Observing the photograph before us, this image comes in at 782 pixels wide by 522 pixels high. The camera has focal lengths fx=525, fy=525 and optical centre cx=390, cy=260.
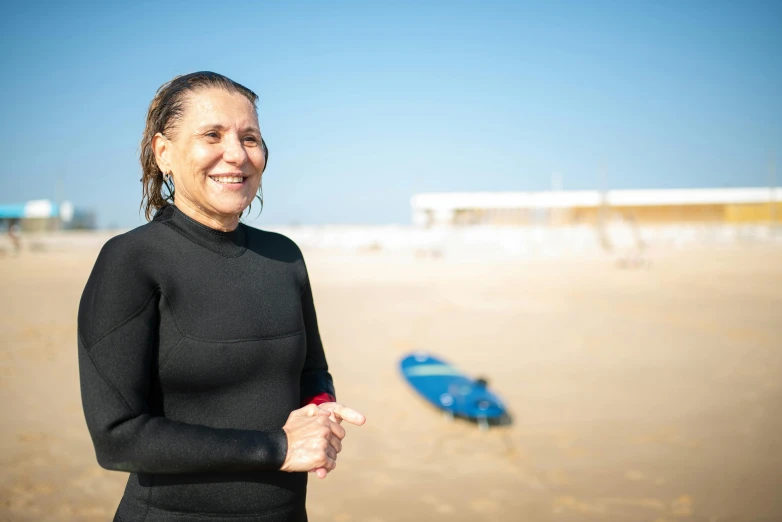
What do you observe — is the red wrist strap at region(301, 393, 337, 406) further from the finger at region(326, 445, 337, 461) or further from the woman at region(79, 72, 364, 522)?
the finger at region(326, 445, 337, 461)

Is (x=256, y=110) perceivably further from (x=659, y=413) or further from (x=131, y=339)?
(x=659, y=413)

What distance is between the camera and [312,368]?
171cm

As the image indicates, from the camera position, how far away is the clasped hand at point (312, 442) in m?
1.27

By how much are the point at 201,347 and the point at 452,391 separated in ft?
19.4

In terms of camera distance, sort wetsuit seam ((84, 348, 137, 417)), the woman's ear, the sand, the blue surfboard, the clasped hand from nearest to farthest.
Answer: wetsuit seam ((84, 348, 137, 417)), the clasped hand, the woman's ear, the sand, the blue surfboard

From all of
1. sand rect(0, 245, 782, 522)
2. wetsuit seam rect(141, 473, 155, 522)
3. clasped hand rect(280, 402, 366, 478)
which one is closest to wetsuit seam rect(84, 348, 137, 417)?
wetsuit seam rect(141, 473, 155, 522)

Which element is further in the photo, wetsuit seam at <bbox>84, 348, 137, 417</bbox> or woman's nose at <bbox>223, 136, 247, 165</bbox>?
woman's nose at <bbox>223, 136, 247, 165</bbox>

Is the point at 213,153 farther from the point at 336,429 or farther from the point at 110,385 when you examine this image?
the point at 336,429

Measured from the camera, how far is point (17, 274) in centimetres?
1980

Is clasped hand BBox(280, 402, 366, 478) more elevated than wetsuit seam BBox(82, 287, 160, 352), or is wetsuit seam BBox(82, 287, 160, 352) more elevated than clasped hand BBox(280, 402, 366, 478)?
wetsuit seam BBox(82, 287, 160, 352)

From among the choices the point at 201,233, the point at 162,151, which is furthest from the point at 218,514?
the point at 162,151

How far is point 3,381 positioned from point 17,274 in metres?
15.1

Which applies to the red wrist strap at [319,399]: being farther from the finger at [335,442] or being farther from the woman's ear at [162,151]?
the woman's ear at [162,151]

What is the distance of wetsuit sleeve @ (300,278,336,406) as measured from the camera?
1608mm
